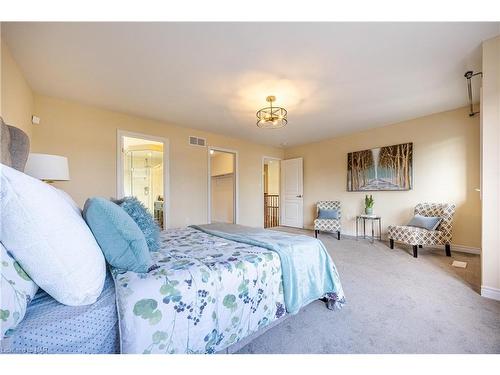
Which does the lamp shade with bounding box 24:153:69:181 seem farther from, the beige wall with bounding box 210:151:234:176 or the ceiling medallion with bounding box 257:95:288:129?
the beige wall with bounding box 210:151:234:176

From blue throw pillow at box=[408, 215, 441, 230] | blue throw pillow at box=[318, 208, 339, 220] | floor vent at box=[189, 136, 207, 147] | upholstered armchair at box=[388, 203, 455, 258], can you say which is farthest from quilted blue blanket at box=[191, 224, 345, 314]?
blue throw pillow at box=[318, 208, 339, 220]

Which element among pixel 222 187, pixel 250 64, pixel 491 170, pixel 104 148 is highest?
pixel 250 64

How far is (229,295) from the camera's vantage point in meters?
1.20

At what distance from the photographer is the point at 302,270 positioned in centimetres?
165

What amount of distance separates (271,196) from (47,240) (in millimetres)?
6092

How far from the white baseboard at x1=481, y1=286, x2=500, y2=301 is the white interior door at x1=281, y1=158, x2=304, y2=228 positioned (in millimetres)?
3935

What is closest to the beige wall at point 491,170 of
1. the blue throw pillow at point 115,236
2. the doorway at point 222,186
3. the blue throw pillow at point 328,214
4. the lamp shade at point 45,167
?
the blue throw pillow at point 328,214

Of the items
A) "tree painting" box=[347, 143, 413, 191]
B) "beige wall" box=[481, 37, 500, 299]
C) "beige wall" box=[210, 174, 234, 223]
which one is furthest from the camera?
"beige wall" box=[210, 174, 234, 223]

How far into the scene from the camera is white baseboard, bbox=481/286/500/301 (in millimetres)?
1934

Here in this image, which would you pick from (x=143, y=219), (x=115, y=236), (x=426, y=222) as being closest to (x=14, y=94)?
(x=143, y=219)

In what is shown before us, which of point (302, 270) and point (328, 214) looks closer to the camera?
point (302, 270)

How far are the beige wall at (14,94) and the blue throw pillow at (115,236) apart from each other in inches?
74.4

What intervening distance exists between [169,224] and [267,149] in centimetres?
334

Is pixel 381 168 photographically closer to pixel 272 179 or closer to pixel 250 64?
pixel 250 64
